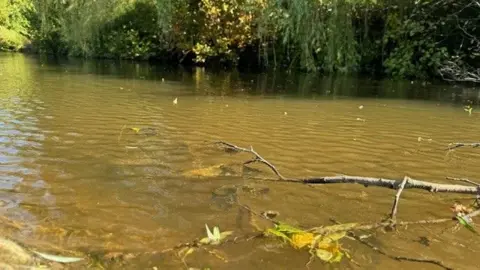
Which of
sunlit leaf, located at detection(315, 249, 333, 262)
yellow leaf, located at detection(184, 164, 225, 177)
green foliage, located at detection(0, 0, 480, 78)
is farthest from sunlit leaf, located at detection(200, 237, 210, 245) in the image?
green foliage, located at detection(0, 0, 480, 78)

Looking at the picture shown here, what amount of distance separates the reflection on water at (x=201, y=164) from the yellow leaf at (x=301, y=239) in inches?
3.5

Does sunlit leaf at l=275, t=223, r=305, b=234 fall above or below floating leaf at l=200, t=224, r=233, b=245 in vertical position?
above

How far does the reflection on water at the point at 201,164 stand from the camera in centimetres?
356

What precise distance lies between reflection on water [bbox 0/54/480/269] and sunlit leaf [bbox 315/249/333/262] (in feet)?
0.42

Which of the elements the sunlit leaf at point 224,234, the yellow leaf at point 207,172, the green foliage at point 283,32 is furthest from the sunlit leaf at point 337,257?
the green foliage at point 283,32

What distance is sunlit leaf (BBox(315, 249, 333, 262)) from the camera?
320 cm

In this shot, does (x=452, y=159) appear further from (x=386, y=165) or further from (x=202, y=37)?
(x=202, y=37)

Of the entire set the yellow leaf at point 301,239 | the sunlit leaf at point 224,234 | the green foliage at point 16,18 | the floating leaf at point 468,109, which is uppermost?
the green foliage at point 16,18

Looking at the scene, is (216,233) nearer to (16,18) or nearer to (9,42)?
(9,42)

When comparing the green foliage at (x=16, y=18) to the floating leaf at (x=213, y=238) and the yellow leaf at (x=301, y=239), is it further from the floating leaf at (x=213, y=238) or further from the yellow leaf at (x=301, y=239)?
the yellow leaf at (x=301, y=239)

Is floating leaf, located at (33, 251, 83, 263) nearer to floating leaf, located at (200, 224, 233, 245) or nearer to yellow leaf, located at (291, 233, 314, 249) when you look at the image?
floating leaf, located at (200, 224, 233, 245)

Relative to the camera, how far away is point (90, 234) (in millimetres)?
3580

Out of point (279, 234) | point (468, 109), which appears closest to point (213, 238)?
point (279, 234)

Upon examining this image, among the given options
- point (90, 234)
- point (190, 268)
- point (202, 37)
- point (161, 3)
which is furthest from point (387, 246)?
point (202, 37)
